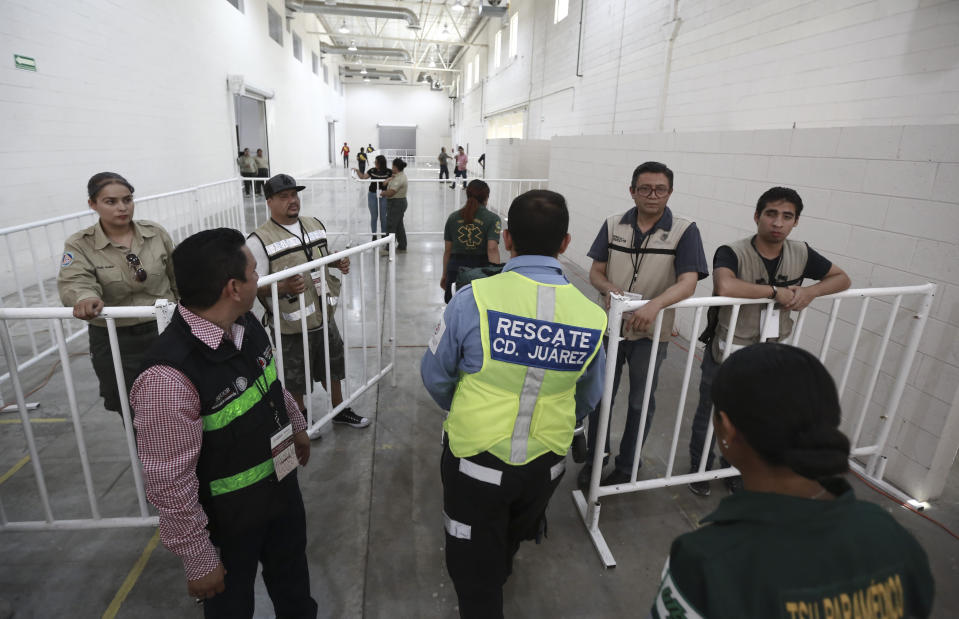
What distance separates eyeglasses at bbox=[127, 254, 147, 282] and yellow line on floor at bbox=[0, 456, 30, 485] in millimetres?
1457

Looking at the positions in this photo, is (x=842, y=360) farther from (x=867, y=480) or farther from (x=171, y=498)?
(x=171, y=498)

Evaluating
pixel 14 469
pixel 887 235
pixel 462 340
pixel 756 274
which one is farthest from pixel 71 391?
pixel 887 235

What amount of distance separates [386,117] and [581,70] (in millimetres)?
28433

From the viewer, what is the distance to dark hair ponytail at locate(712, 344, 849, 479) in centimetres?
80

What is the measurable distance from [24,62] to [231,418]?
697 centimetres

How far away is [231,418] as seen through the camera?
139cm

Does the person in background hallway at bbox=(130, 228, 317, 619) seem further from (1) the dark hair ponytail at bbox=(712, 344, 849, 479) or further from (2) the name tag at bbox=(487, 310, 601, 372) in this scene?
(1) the dark hair ponytail at bbox=(712, 344, 849, 479)

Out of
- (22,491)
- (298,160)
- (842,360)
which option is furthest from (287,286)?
(298,160)

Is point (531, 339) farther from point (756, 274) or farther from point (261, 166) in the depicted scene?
Answer: point (261, 166)

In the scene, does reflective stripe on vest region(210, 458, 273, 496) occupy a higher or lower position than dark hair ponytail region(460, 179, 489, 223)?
lower

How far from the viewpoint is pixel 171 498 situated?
1.27 m

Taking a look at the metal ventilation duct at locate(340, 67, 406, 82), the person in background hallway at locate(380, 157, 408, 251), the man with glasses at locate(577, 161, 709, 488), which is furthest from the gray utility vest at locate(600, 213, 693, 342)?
the metal ventilation duct at locate(340, 67, 406, 82)

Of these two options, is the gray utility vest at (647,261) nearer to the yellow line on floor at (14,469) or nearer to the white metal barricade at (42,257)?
the yellow line on floor at (14,469)

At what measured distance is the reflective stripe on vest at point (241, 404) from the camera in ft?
4.45
